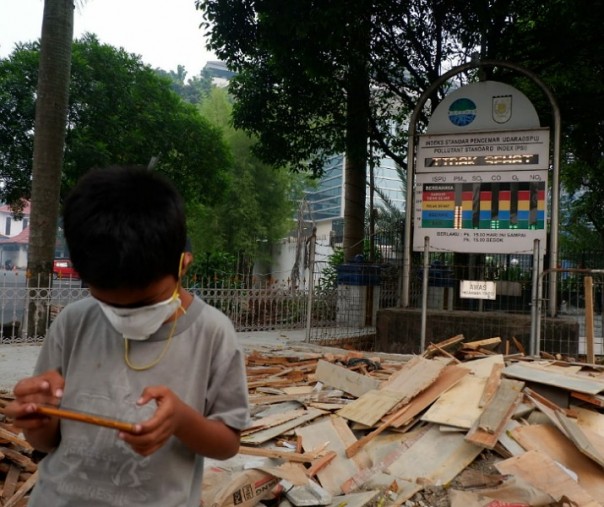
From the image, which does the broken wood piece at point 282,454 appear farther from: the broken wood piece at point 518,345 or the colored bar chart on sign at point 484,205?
the colored bar chart on sign at point 484,205

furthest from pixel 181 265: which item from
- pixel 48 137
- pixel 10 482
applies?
pixel 48 137

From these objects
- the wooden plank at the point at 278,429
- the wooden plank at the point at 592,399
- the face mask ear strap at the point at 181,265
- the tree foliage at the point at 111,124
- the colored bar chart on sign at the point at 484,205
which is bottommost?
the wooden plank at the point at 278,429

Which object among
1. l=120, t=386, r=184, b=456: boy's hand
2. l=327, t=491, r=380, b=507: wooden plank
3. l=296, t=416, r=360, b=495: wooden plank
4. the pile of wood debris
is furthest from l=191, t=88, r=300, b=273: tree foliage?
l=120, t=386, r=184, b=456: boy's hand

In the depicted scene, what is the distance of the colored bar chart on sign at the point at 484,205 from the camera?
9148 mm

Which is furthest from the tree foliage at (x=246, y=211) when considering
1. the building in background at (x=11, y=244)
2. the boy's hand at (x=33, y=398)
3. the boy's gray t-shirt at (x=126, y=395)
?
the building in background at (x=11, y=244)

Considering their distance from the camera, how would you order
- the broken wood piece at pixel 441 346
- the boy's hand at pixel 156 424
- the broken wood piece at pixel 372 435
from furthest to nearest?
1. the broken wood piece at pixel 441 346
2. the broken wood piece at pixel 372 435
3. the boy's hand at pixel 156 424

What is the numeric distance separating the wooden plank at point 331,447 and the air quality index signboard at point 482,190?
536 cm

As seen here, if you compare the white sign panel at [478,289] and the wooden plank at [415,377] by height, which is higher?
the white sign panel at [478,289]

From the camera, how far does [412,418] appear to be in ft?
16.2

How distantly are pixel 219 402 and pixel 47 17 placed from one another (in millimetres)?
10480

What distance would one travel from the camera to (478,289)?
8.41m

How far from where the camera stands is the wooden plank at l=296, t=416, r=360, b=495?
418cm

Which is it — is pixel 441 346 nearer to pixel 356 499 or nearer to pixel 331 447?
pixel 331 447

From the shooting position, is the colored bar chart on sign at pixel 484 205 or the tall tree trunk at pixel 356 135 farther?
the tall tree trunk at pixel 356 135
